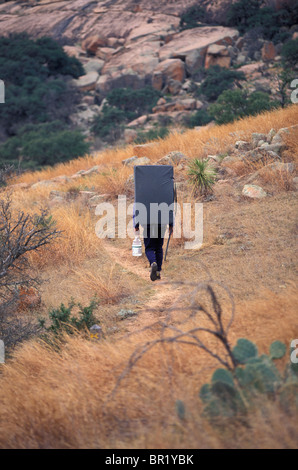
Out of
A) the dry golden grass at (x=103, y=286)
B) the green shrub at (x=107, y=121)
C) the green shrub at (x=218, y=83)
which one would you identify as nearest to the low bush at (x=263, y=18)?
the green shrub at (x=218, y=83)

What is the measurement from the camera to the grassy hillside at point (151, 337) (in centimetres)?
233

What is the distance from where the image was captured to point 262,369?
2.34 m

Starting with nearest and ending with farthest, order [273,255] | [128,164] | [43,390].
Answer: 1. [43,390]
2. [273,255]
3. [128,164]

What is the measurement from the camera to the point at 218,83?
1196 inches

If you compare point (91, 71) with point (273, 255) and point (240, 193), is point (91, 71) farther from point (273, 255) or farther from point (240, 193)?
point (273, 255)

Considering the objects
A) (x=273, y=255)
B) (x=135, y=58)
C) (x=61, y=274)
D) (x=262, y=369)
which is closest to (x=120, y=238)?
(x=61, y=274)

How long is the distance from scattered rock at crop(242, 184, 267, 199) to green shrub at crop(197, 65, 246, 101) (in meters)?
23.3

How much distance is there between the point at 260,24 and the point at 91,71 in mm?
16707

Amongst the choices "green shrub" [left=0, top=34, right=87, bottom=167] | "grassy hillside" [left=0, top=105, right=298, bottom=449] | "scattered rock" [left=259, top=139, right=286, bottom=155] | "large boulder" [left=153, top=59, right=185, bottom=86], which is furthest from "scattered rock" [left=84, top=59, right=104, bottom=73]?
"grassy hillside" [left=0, top=105, right=298, bottom=449]

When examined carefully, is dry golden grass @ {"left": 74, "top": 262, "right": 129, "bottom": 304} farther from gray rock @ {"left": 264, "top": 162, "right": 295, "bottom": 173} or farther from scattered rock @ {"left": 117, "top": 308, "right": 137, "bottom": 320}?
gray rock @ {"left": 264, "top": 162, "right": 295, "bottom": 173}

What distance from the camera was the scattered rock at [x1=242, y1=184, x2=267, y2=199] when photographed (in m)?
7.84

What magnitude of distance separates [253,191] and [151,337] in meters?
5.15

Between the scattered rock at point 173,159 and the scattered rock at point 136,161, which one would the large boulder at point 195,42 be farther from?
the scattered rock at point 173,159

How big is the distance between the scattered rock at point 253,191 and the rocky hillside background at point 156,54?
9.76m
